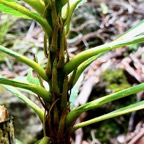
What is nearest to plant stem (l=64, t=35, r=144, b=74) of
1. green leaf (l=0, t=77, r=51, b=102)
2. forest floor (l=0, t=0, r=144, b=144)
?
green leaf (l=0, t=77, r=51, b=102)

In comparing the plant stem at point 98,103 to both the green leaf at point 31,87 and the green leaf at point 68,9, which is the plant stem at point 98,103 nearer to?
the green leaf at point 31,87

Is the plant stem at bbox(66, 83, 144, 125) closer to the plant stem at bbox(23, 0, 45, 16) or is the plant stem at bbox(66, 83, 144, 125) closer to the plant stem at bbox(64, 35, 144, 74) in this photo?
the plant stem at bbox(64, 35, 144, 74)

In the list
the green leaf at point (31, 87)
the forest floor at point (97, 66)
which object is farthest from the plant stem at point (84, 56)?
the forest floor at point (97, 66)

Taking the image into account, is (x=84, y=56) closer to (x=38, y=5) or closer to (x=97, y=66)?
(x=38, y=5)

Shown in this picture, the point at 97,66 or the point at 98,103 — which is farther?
the point at 97,66

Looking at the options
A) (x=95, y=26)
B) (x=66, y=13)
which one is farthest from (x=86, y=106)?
(x=95, y=26)

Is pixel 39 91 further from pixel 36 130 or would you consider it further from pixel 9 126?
pixel 36 130

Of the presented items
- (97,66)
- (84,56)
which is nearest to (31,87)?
(84,56)

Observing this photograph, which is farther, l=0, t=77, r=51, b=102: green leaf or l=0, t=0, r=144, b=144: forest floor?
l=0, t=0, r=144, b=144: forest floor
